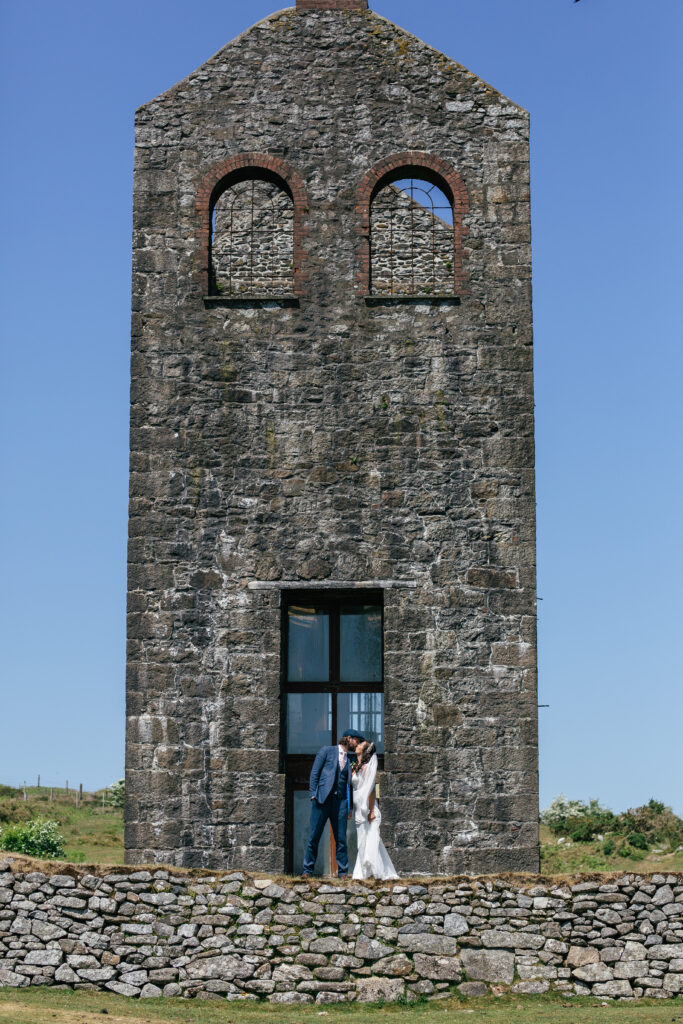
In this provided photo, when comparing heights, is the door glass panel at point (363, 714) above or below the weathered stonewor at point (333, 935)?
above

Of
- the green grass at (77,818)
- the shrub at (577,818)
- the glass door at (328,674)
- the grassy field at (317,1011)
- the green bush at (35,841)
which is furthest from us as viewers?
the shrub at (577,818)

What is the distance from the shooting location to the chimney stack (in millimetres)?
16984

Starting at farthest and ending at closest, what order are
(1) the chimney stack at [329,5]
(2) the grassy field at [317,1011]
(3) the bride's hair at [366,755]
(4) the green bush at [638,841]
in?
(4) the green bush at [638,841]
(1) the chimney stack at [329,5]
(3) the bride's hair at [366,755]
(2) the grassy field at [317,1011]

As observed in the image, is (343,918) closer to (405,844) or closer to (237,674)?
(405,844)

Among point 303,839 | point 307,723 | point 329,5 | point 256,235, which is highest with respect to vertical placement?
point 329,5

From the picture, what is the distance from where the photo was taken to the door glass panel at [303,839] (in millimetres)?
15391

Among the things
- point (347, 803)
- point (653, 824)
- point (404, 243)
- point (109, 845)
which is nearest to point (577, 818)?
point (653, 824)

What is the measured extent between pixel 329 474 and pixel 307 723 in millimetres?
2827

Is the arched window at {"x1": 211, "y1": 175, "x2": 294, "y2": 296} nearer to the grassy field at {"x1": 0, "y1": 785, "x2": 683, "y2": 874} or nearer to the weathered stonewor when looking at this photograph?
the grassy field at {"x1": 0, "y1": 785, "x2": 683, "y2": 874}

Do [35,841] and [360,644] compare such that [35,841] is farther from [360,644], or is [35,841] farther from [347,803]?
[347,803]

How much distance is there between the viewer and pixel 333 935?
41.5 feet

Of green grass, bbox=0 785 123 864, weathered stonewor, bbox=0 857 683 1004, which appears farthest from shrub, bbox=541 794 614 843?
weathered stonewor, bbox=0 857 683 1004

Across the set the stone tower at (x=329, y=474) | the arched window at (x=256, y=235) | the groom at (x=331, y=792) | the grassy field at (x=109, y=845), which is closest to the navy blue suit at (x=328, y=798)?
the groom at (x=331, y=792)

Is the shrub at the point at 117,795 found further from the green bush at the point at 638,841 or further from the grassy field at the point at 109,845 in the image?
the green bush at the point at 638,841
